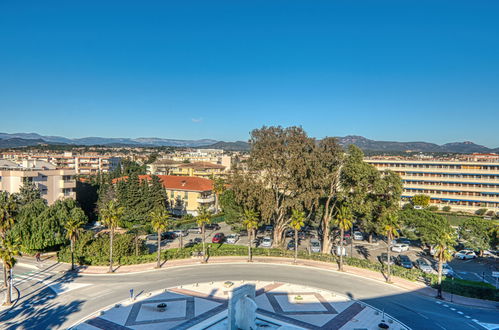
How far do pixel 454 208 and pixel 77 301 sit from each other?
94321 mm

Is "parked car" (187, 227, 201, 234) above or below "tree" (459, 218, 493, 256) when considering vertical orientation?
below

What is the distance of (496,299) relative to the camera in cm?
3447

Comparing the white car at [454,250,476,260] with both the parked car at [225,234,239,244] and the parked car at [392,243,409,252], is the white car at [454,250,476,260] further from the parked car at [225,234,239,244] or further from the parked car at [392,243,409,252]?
the parked car at [225,234,239,244]

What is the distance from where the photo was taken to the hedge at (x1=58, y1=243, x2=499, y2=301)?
1387 inches

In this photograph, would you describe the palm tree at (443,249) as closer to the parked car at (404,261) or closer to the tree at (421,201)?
the parked car at (404,261)

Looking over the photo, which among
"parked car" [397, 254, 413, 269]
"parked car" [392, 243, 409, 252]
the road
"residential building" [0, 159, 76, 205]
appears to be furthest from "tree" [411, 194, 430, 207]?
"residential building" [0, 159, 76, 205]

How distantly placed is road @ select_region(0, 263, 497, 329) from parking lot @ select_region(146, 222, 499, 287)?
35.6 feet

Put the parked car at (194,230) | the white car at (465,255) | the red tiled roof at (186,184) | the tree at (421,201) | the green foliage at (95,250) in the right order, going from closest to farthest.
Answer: the green foliage at (95,250) → the white car at (465,255) → the parked car at (194,230) → the red tiled roof at (186,184) → the tree at (421,201)

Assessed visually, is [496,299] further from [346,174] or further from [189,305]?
[189,305]

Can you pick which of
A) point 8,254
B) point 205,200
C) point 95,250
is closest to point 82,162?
point 205,200

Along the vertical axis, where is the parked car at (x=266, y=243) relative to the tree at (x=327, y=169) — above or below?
below

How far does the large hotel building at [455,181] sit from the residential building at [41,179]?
88666 mm

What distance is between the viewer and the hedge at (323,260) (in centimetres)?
3522

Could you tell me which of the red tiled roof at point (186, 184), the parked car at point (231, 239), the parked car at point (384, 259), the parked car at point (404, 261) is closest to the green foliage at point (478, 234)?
the parked car at point (404, 261)
